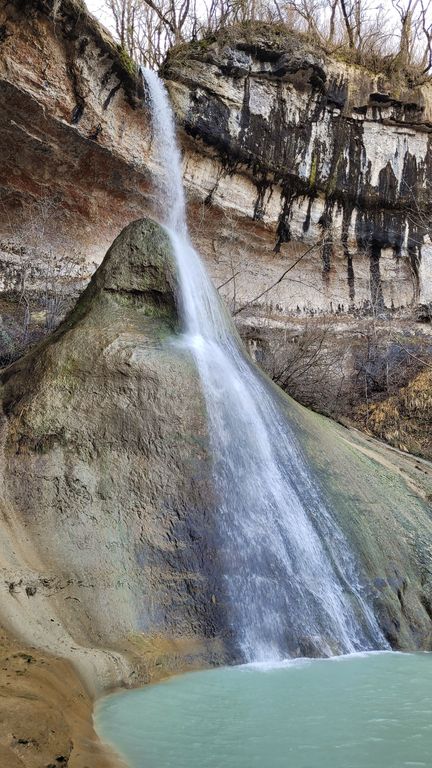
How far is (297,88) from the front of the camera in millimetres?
19219

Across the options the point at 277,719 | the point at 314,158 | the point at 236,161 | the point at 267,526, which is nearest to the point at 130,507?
the point at 267,526

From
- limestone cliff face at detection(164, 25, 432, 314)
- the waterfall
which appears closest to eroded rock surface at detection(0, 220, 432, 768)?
the waterfall

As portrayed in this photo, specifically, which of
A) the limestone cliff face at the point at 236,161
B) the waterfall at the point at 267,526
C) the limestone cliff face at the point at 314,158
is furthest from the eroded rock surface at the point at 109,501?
the limestone cliff face at the point at 314,158

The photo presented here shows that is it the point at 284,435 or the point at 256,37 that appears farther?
the point at 256,37

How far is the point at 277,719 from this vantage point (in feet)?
10.6

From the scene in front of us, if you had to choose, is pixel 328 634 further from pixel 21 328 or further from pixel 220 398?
pixel 21 328

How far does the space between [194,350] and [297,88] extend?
52.1 feet

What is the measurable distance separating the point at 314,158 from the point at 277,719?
19.0 m

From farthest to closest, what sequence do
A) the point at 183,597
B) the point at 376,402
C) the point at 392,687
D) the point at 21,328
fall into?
the point at 376,402 → the point at 21,328 → the point at 183,597 → the point at 392,687

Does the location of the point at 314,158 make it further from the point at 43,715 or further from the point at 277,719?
the point at 43,715

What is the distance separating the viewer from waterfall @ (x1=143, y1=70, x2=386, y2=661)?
4.96m

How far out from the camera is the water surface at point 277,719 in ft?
8.87

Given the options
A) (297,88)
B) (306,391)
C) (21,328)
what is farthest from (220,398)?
(297,88)

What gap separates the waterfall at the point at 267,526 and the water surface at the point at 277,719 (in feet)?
1.85
